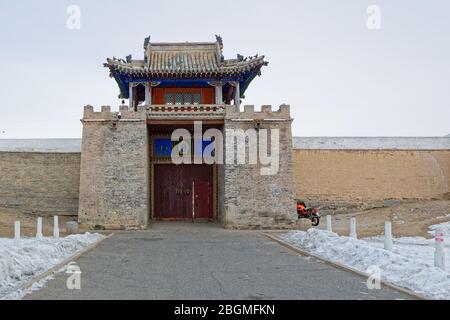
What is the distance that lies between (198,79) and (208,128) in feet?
7.41

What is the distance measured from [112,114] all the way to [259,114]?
6.16 m

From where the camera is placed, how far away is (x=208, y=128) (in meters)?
21.1

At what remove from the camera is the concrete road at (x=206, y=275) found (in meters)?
6.77

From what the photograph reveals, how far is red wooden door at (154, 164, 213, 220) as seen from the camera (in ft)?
71.1

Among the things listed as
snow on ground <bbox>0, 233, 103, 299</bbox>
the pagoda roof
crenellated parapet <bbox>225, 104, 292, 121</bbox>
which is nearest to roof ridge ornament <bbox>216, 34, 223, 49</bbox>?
the pagoda roof

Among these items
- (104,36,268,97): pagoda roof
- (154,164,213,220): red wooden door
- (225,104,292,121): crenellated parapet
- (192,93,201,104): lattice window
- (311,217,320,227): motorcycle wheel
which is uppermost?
(104,36,268,97): pagoda roof

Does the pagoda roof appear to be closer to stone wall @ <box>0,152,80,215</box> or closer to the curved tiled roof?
the curved tiled roof

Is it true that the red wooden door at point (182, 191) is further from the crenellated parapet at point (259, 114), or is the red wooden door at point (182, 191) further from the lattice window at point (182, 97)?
the crenellated parapet at point (259, 114)

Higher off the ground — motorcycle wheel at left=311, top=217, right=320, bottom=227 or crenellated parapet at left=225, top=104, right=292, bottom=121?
crenellated parapet at left=225, top=104, right=292, bottom=121

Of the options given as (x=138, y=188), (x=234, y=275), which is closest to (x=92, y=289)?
(x=234, y=275)

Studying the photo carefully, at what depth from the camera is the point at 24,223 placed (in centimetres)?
2008

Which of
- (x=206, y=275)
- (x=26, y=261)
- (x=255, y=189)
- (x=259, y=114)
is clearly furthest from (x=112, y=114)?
(x=206, y=275)

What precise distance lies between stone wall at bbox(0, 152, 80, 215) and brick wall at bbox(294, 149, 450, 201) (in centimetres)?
1192
